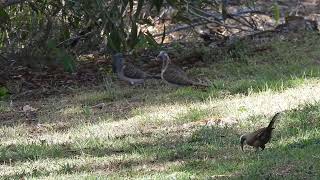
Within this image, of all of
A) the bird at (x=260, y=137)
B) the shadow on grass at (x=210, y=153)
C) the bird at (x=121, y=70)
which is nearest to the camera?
the shadow on grass at (x=210, y=153)

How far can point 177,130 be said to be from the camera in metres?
8.02

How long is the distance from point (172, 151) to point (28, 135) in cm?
220

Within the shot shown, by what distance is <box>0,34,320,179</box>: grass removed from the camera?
20.7 ft

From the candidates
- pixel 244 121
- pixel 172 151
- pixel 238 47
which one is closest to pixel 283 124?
pixel 244 121

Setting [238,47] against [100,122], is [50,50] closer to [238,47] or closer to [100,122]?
[100,122]

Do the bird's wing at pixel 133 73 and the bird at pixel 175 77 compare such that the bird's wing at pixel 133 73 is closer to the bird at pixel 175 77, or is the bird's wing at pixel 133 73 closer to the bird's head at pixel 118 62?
the bird's head at pixel 118 62

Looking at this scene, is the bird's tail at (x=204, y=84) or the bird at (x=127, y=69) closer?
the bird's tail at (x=204, y=84)

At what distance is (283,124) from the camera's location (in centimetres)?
766

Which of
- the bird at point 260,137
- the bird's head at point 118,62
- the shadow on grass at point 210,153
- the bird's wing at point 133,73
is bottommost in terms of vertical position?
the shadow on grass at point 210,153

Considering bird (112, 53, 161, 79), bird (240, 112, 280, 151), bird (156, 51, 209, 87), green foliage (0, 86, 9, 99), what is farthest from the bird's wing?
bird (240, 112, 280, 151)

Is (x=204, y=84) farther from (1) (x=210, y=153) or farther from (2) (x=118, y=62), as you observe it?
(1) (x=210, y=153)

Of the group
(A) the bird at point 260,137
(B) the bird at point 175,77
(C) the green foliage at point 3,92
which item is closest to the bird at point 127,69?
(B) the bird at point 175,77

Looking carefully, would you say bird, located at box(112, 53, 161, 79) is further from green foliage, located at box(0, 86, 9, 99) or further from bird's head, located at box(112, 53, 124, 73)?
green foliage, located at box(0, 86, 9, 99)

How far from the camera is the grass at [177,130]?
6.30 meters
